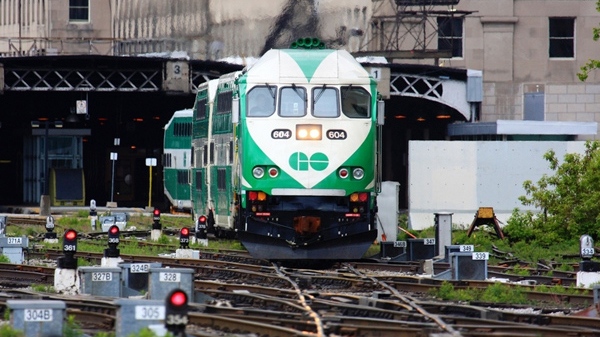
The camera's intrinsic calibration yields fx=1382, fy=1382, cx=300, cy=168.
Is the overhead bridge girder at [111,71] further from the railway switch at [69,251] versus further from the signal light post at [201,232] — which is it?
the railway switch at [69,251]

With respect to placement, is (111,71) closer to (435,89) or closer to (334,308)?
(435,89)

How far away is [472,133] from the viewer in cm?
5138

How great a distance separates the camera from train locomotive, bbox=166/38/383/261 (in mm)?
23391

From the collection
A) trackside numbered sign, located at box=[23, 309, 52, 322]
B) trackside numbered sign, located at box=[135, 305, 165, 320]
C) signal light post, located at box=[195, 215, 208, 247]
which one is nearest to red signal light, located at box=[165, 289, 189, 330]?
trackside numbered sign, located at box=[135, 305, 165, 320]

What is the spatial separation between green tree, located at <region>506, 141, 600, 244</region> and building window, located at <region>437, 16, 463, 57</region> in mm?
26554

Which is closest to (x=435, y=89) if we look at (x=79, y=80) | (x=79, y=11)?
(x=79, y=80)

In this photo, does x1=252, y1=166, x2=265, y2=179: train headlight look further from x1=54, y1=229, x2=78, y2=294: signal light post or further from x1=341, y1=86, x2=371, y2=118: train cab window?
x1=54, y1=229, x2=78, y2=294: signal light post

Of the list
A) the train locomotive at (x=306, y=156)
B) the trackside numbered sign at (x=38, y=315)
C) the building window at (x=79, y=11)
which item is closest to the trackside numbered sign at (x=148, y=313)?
the trackside numbered sign at (x=38, y=315)

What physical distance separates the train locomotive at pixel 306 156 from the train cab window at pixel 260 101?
0.06 feet

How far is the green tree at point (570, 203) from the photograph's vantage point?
2931cm

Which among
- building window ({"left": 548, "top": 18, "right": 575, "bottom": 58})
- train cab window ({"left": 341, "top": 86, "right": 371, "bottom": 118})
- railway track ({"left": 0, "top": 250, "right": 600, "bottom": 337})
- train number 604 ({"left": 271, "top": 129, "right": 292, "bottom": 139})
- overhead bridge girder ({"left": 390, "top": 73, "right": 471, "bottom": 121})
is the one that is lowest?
railway track ({"left": 0, "top": 250, "right": 600, "bottom": 337})

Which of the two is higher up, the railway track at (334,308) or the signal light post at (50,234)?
the signal light post at (50,234)

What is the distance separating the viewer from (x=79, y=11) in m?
66.5

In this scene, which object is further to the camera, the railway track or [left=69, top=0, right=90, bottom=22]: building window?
[left=69, top=0, right=90, bottom=22]: building window
